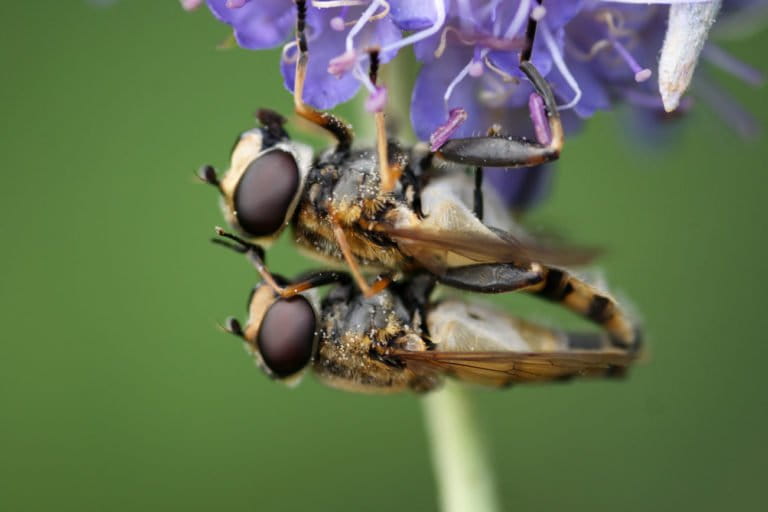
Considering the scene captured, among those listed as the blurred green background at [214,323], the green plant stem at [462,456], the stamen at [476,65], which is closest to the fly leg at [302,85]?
the stamen at [476,65]

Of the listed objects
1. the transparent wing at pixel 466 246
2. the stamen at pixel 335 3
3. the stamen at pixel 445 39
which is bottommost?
the transparent wing at pixel 466 246

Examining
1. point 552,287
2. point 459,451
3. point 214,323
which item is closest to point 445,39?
point 552,287

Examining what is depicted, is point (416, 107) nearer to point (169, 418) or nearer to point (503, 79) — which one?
point (503, 79)

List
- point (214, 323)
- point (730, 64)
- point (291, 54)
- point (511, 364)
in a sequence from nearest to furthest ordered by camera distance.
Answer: point (511, 364) < point (291, 54) < point (730, 64) < point (214, 323)

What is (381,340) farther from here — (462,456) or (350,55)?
(462,456)

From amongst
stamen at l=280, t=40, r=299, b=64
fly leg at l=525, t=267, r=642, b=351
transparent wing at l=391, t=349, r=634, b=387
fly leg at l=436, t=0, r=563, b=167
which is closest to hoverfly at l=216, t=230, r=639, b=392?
transparent wing at l=391, t=349, r=634, b=387

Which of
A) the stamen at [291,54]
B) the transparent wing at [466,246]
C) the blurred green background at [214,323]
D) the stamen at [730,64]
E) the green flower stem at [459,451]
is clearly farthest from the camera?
the blurred green background at [214,323]

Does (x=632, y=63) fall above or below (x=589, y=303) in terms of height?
above

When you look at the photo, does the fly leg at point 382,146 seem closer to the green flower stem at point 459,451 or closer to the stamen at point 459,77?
the stamen at point 459,77
